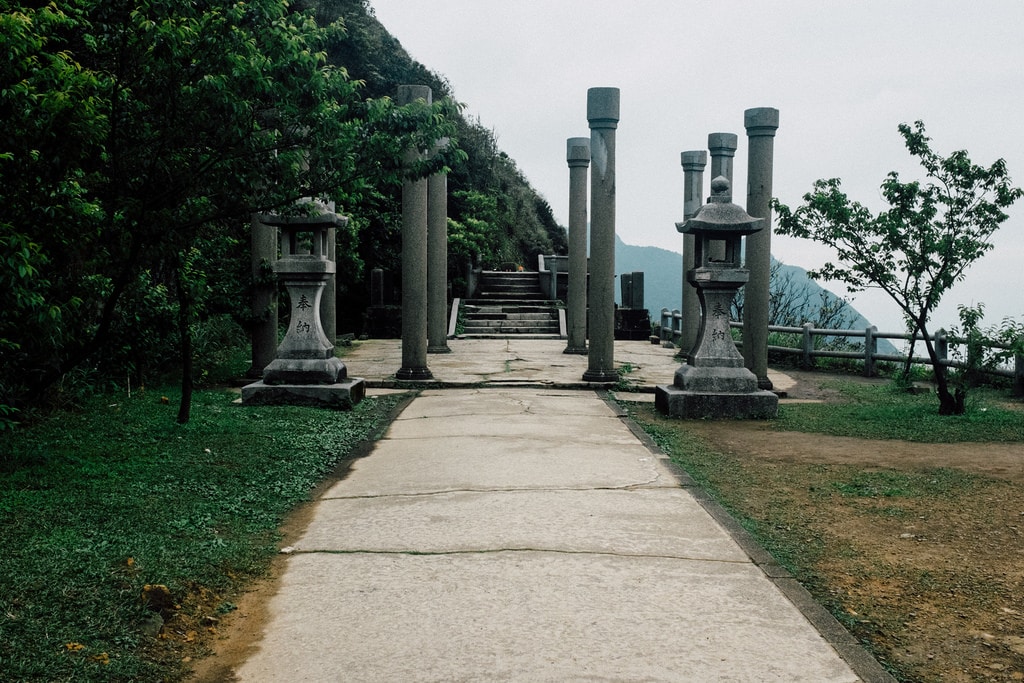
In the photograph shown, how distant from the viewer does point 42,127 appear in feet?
16.0

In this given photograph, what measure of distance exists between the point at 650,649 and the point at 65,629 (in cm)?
209

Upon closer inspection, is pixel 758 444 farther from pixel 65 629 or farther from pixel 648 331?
pixel 648 331


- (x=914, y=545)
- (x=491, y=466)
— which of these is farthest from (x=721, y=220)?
(x=914, y=545)

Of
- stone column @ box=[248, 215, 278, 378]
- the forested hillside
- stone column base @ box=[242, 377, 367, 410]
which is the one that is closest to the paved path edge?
the forested hillside

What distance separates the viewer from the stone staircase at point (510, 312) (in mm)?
21156

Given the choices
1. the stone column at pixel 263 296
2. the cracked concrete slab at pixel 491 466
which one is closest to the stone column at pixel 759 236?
the cracked concrete slab at pixel 491 466

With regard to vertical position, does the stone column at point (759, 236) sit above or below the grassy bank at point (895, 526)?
above

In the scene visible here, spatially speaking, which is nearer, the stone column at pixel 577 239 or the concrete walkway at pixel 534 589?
the concrete walkway at pixel 534 589

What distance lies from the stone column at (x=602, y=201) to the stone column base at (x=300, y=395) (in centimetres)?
351

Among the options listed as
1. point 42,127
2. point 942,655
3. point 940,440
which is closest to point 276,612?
point 942,655

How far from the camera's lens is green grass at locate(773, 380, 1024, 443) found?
8375 millimetres

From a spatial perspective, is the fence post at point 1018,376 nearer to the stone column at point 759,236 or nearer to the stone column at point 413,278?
the stone column at point 759,236

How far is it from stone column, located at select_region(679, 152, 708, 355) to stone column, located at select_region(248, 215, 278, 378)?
7.80 metres

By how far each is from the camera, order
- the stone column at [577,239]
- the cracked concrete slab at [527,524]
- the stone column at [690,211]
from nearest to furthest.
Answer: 1. the cracked concrete slab at [527,524]
2. the stone column at [690,211]
3. the stone column at [577,239]
